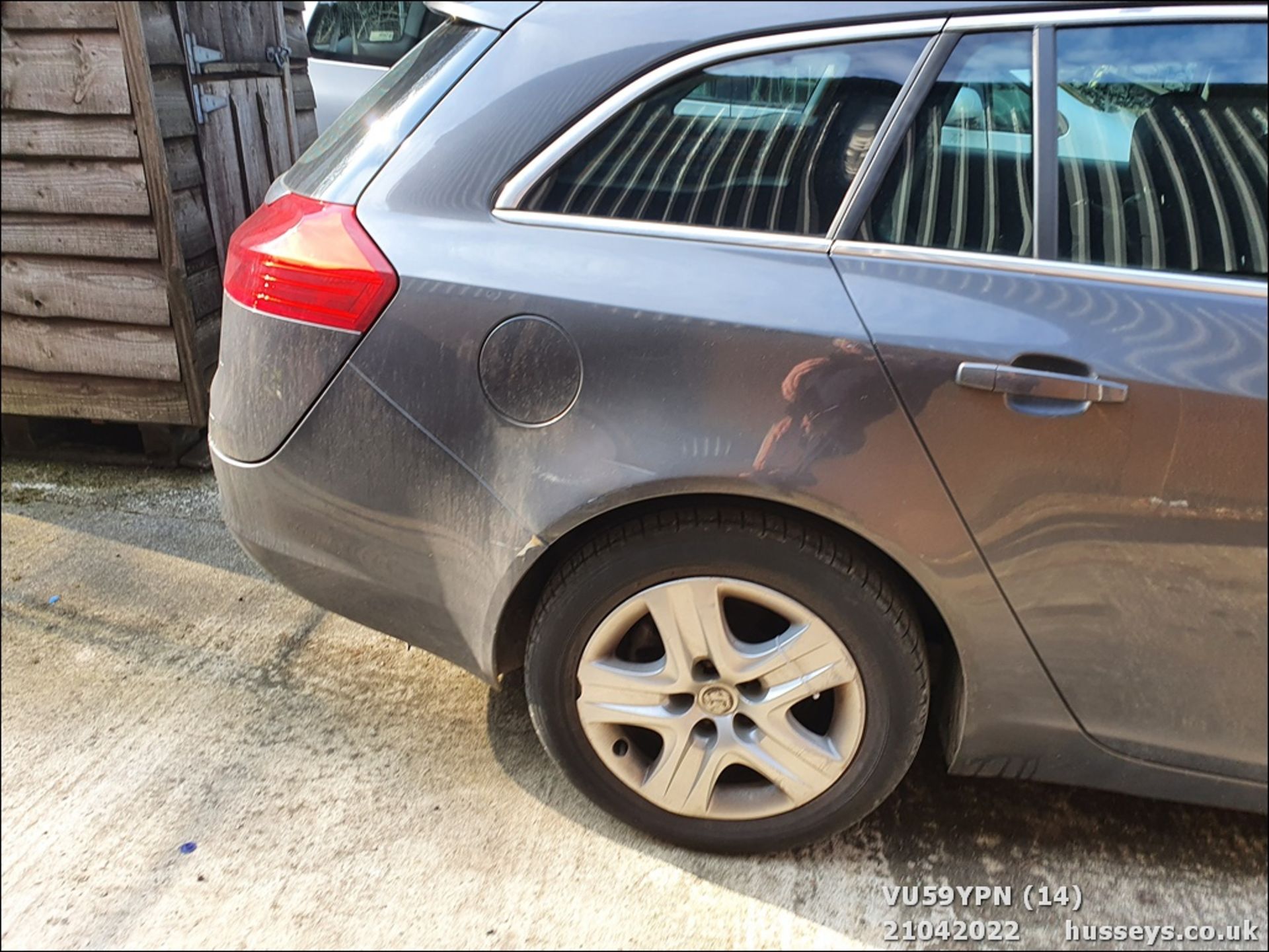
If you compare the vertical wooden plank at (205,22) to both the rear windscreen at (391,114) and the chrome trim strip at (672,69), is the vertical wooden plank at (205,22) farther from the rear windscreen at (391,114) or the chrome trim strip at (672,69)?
the chrome trim strip at (672,69)

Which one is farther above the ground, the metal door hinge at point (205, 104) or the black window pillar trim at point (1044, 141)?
the black window pillar trim at point (1044, 141)

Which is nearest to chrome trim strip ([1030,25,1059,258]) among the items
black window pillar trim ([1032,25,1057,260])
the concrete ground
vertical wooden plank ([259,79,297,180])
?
black window pillar trim ([1032,25,1057,260])

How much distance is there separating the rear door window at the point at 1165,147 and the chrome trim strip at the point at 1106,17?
0.05 ft

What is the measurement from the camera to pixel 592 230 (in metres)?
1.82

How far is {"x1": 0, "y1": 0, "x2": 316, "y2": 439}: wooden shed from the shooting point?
10.4 feet

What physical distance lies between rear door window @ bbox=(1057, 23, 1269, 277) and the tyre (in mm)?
694

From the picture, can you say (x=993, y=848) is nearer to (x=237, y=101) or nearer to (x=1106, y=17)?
(x=1106, y=17)

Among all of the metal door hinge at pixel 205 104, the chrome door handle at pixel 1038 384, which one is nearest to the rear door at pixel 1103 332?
the chrome door handle at pixel 1038 384

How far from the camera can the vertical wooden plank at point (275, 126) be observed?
3973 mm

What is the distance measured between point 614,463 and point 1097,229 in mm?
887

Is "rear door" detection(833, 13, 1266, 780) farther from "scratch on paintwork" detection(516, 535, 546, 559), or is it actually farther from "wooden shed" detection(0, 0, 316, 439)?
"wooden shed" detection(0, 0, 316, 439)

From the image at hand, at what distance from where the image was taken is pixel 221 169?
12.0 feet

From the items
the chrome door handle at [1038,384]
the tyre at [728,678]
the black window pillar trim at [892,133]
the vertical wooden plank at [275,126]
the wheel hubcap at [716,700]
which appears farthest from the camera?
the vertical wooden plank at [275,126]

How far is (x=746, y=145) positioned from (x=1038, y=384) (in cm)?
63
